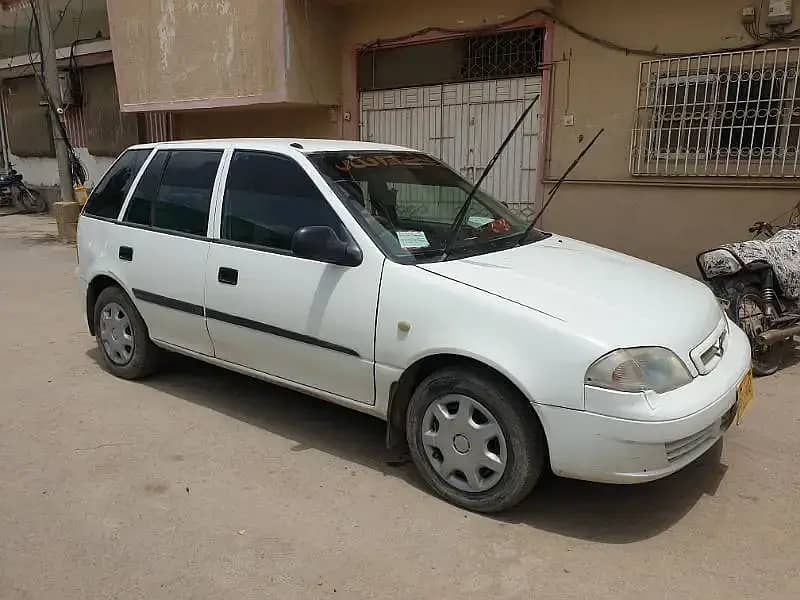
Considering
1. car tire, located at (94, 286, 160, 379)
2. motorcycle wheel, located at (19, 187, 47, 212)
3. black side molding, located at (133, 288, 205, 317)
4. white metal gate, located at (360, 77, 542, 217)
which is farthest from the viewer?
motorcycle wheel, located at (19, 187, 47, 212)

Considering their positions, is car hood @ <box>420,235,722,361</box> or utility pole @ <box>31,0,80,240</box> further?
utility pole @ <box>31,0,80,240</box>

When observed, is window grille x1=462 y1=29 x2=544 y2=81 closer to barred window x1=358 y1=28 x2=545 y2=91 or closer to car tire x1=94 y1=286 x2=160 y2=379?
barred window x1=358 y1=28 x2=545 y2=91

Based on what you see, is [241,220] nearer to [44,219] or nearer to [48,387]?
[48,387]

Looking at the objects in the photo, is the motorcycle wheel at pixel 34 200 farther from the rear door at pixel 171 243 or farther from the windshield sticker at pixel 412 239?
the windshield sticker at pixel 412 239

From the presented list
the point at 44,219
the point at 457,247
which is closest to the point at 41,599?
the point at 457,247

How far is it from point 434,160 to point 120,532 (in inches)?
113

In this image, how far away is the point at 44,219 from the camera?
15.6 m

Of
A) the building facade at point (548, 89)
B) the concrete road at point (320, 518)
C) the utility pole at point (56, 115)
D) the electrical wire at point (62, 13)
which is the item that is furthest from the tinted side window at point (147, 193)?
the electrical wire at point (62, 13)

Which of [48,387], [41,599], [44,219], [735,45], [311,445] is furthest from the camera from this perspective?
[44,219]

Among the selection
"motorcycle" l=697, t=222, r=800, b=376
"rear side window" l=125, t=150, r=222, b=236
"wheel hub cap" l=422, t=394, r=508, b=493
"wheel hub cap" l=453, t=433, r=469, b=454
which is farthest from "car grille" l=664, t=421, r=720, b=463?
"rear side window" l=125, t=150, r=222, b=236

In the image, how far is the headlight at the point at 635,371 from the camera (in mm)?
2699

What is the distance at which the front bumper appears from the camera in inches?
106

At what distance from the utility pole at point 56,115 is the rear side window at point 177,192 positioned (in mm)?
7943

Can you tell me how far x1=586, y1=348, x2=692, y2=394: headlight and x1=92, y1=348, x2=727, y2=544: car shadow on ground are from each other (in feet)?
2.37
